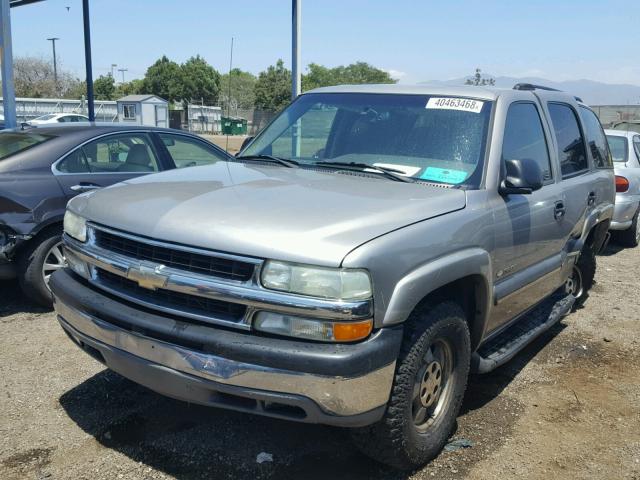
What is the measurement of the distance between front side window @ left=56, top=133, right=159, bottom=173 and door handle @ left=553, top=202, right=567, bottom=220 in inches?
153

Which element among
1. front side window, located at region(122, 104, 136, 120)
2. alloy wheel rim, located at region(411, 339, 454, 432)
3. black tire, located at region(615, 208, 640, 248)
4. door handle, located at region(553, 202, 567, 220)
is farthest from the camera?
front side window, located at region(122, 104, 136, 120)

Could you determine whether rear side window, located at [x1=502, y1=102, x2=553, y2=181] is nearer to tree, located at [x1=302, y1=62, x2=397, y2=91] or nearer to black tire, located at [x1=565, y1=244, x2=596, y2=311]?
black tire, located at [x1=565, y1=244, x2=596, y2=311]

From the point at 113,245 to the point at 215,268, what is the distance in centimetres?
71

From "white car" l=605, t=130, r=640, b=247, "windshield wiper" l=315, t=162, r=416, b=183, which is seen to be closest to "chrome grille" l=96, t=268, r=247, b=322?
"windshield wiper" l=315, t=162, r=416, b=183

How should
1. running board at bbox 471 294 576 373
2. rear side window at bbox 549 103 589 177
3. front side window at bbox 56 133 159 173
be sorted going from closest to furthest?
running board at bbox 471 294 576 373 → rear side window at bbox 549 103 589 177 → front side window at bbox 56 133 159 173

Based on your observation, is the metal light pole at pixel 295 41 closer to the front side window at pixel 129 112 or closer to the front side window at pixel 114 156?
the front side window at pixel 114 156

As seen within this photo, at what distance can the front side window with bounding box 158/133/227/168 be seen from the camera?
6516mm

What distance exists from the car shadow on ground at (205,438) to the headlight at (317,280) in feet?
3.51

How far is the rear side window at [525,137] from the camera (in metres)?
3.89

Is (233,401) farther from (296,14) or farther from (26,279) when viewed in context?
(296,14)

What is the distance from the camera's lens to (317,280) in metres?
2.52

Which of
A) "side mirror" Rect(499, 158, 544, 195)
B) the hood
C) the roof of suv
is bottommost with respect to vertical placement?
the hood

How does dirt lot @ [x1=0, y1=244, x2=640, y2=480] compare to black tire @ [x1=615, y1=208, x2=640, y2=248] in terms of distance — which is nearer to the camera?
dirt lot @ [x1=0, y1=244, x2=640, y2=480]

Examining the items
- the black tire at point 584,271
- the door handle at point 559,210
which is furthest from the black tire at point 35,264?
the black tire at point 584,271
